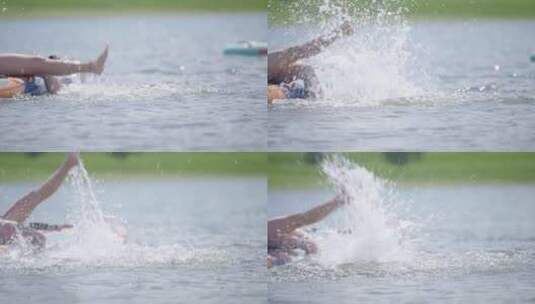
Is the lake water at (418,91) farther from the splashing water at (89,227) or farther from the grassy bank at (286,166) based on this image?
the splashing water at (89,227)

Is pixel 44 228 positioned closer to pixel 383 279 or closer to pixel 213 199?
pixel 213 199

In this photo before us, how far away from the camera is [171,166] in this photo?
4.50 metres

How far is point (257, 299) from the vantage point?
14.6 feet

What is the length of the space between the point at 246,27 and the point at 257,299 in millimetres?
1262

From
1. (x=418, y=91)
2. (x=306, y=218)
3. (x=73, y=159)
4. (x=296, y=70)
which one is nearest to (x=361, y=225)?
(x=306, y=218)

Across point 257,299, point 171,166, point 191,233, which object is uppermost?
point 171,166

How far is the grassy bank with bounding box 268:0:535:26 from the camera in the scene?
446cm

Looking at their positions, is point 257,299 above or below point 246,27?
below

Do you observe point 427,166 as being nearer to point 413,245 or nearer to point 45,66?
point 413,245

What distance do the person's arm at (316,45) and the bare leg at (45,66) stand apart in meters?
0.87

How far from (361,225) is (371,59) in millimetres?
779

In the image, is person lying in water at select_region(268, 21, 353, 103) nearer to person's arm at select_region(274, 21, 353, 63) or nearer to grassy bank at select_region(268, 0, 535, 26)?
person's arm at select_region(274, 21, 353, 63)

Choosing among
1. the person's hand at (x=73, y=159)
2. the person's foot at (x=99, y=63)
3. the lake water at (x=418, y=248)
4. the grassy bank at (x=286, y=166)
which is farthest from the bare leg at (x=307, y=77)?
the person's hand at (x=73, y=159)

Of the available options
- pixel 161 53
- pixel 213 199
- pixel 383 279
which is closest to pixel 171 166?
pixel 213 199
